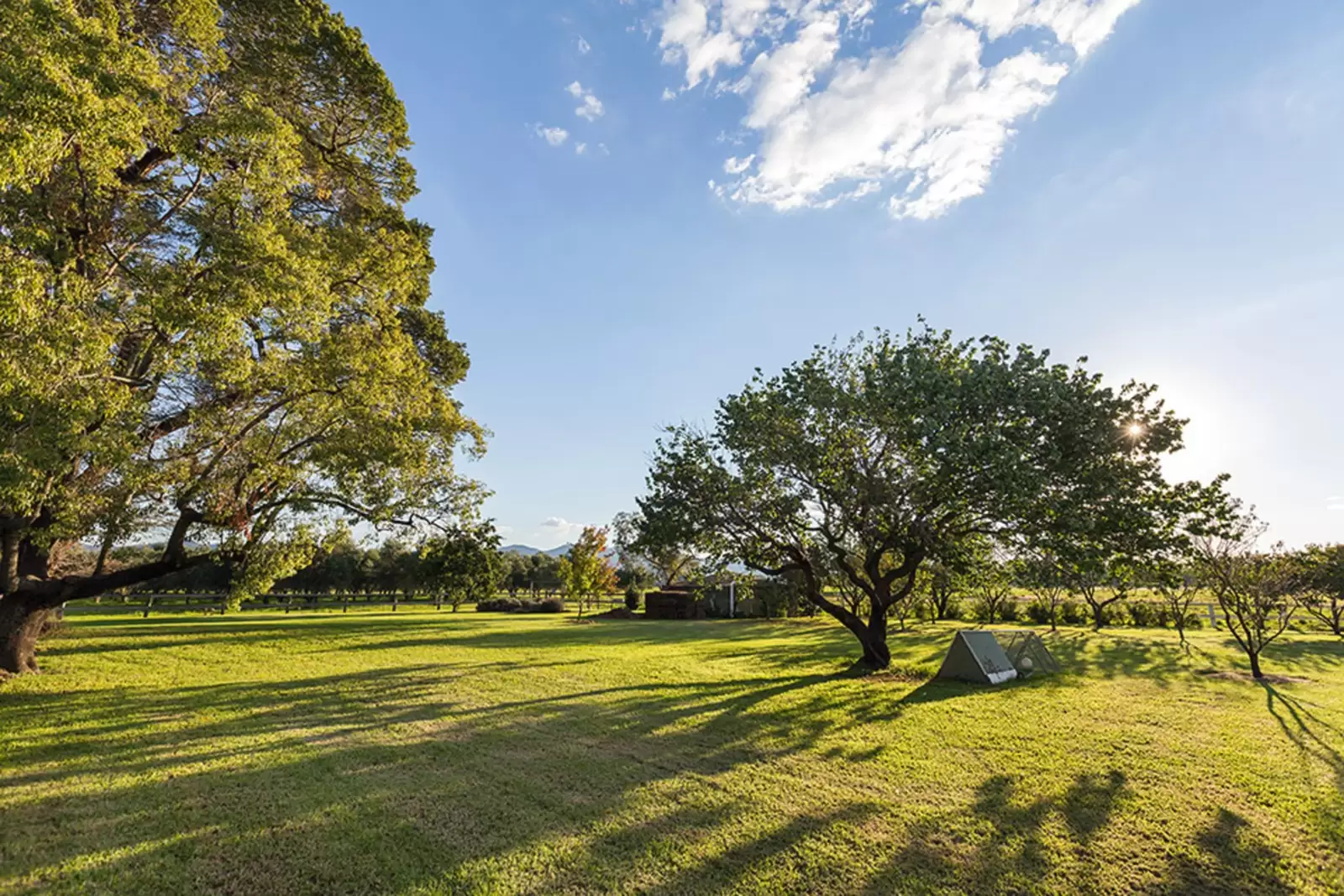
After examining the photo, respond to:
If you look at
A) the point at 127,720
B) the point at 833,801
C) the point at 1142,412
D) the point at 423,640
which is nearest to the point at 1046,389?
the point at 1142,412

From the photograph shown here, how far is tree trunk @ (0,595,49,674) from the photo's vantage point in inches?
476

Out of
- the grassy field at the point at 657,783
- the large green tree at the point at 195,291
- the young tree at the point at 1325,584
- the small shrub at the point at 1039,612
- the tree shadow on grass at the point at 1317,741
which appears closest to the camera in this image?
the grassy field at the point at 657,783

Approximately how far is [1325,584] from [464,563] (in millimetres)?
49699

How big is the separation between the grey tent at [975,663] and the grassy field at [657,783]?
3.47 feet

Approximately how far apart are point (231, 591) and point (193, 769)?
5.36 metres

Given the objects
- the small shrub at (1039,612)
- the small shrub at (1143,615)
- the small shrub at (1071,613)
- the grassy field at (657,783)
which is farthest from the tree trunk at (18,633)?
the small shrub at (1143,615)

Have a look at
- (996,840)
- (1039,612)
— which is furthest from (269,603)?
(996,840)

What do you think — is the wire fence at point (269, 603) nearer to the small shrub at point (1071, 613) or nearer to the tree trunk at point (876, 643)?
the tree trunk at point (876, 643)

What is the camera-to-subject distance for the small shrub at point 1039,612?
33.0 m

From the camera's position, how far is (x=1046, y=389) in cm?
1220

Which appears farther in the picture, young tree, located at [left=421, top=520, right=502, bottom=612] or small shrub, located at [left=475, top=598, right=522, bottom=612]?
small shrub, located at [left=475, top=598, right=522, bottom=612]

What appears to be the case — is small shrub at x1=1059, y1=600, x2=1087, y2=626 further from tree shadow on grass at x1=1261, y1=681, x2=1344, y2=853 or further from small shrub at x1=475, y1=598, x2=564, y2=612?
small shrub at x1=475, y1=598, x2=564, y2=612

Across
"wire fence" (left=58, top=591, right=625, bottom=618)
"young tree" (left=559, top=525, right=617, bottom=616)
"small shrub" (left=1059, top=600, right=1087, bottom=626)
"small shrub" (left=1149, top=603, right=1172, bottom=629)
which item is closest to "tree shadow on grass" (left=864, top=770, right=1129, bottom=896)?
"small shrub" (left=1059, top=600, right=1087, bottom=626)

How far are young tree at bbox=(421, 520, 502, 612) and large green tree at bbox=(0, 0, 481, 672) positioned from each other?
1149 mm
